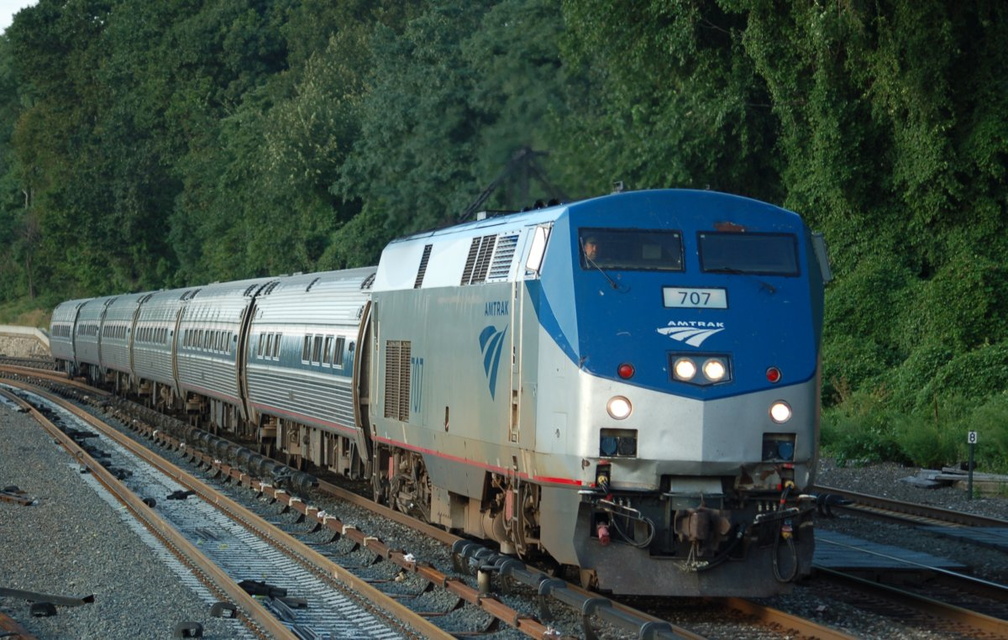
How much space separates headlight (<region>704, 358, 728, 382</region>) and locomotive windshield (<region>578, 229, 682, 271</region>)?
84cm

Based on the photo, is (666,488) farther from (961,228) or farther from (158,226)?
(158,226)

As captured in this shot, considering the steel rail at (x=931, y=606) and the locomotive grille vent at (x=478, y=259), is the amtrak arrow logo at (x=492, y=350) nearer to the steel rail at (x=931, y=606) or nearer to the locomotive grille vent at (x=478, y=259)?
the locomotive grille vent at (x=478, y=259)

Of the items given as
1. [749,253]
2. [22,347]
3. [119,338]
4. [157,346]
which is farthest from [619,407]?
[22,347]

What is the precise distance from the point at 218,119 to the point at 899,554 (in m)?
66.9

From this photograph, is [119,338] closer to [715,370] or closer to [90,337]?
[90,337]

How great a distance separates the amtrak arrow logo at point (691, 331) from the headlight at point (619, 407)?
2.04 ft

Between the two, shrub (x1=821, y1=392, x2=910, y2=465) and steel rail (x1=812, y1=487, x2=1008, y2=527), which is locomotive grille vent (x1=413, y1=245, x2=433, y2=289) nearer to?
steel rail (x1=812, y1=487, x2=1008, y2=527)

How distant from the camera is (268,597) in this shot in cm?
1139

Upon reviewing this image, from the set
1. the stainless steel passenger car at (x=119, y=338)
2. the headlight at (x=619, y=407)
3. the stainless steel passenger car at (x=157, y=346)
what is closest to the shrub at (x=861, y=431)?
the headlight at (x=619, y=407)

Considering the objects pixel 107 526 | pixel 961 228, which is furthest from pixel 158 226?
pixel 107 526

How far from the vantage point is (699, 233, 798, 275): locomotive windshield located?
10500 millimetres

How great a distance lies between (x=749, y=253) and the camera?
10.6 m

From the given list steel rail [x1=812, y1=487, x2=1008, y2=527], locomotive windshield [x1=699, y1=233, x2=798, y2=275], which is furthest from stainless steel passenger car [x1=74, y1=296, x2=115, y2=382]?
locomotive windshield [x1=699, y1=233, x2=798, y2=275]

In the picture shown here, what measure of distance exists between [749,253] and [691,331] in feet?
3.15
